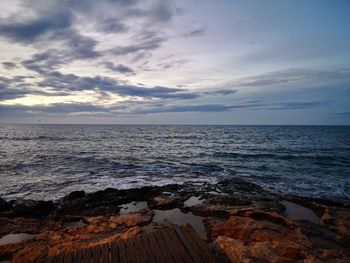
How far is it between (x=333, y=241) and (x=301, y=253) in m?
2.56

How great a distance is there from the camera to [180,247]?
616 centimetres

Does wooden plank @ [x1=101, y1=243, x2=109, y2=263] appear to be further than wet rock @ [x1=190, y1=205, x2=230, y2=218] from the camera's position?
No

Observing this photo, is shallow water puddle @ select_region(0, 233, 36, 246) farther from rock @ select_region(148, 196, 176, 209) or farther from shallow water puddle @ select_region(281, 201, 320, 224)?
shallow water puddle @ select_region(281, 201, 320, 224)

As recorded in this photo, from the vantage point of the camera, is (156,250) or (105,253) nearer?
(105,253)

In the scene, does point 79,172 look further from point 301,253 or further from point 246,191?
point 301,253

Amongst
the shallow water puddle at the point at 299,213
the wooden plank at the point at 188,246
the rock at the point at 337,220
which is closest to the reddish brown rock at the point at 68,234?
the wooden plank at the point at 188,246

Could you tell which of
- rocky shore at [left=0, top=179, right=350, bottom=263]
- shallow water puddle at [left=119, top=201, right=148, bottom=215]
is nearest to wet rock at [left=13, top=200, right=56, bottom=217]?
rocky shore at [left=0, top=179, right=350, bottom=263]

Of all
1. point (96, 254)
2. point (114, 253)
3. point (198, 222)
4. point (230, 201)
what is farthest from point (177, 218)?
point (96, 254)

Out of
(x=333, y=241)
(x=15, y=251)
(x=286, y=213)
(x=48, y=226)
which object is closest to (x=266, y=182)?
(x=286, y=213)

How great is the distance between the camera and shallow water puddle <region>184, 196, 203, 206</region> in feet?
43.0

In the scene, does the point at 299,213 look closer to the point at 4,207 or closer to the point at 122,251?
the point at 122,251

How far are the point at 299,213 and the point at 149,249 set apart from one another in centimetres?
948

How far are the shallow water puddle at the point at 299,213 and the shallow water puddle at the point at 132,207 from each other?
25.8 ft

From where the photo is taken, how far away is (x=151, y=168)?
83.2 feet
